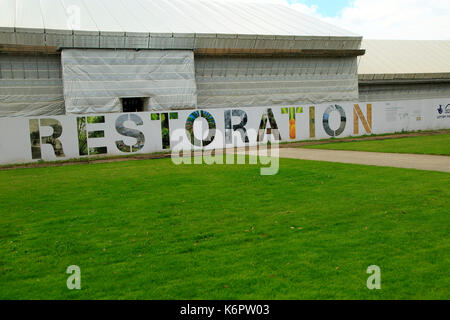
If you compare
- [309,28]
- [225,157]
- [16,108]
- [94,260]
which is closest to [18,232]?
[94,260]

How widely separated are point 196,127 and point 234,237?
1550 centimetres

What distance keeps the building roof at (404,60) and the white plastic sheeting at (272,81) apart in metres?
3.43

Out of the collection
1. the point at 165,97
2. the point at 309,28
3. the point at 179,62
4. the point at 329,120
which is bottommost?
the point at 329,120

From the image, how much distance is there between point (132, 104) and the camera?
87.7ft

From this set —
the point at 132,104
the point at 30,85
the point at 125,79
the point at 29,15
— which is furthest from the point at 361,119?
the point at 29,15

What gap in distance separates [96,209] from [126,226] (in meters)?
1.65

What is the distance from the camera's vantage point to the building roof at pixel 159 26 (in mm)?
23750

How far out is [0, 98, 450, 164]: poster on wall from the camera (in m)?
18.5

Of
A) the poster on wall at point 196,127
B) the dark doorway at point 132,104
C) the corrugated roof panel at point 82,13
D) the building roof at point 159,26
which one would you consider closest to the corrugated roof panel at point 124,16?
the building roof at point 159,26

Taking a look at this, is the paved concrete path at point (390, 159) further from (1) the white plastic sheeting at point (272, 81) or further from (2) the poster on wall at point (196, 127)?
(1) the white plastic sheeting at point (272, 81)

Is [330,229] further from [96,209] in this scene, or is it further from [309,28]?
[309,28]

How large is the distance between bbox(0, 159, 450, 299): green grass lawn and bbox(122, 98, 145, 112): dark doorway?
51.3ft

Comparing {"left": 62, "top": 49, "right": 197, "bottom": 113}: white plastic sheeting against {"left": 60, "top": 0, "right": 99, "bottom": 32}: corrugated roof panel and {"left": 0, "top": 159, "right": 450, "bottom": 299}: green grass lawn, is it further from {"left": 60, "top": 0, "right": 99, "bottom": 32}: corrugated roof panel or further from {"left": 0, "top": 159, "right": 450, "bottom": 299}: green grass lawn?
{"left": 0, "top": 159, "right": 450, "bottom": 299}: green grass lawn

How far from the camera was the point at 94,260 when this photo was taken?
5.64 meters
